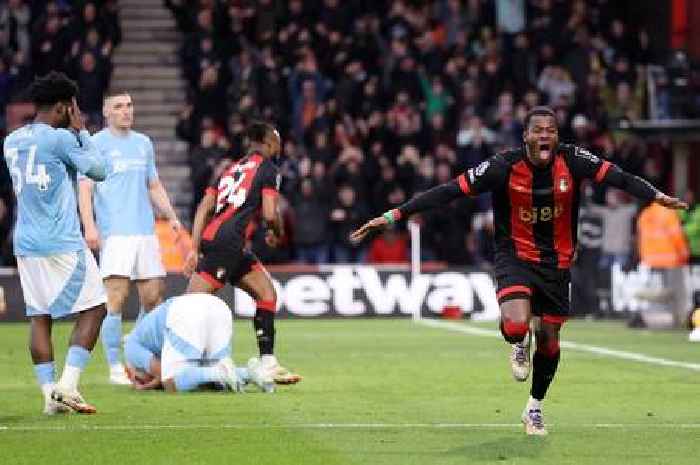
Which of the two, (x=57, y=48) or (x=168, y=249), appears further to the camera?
(x=57, y=48)

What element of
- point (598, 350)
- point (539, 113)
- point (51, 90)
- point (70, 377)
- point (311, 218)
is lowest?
point (598, 350)

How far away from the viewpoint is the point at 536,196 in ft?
39.4

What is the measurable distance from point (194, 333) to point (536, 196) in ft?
12.1

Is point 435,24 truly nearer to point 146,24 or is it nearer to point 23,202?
point 146,24

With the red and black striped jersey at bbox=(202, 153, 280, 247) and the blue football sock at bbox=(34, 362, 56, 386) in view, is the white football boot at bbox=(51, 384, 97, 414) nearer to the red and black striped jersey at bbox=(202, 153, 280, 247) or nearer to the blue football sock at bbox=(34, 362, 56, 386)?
the blue football sock at bbox=(34, 362, 56, 386)

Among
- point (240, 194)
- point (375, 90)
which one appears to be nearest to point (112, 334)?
point (240, 194)

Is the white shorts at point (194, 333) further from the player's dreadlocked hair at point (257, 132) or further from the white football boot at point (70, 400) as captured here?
the white football boot at point (70, 400)

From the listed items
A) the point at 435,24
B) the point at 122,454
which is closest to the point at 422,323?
the point at 435,24

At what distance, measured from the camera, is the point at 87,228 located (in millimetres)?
14969

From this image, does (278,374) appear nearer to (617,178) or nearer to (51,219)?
(51,219)

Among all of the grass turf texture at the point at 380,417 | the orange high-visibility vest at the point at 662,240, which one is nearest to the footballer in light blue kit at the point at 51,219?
the grass turf texture at the point at 380,417

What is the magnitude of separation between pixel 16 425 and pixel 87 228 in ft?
9.93

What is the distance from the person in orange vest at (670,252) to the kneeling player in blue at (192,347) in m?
12.0

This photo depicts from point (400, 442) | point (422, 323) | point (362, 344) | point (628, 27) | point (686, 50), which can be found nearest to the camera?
point (400, 442)
